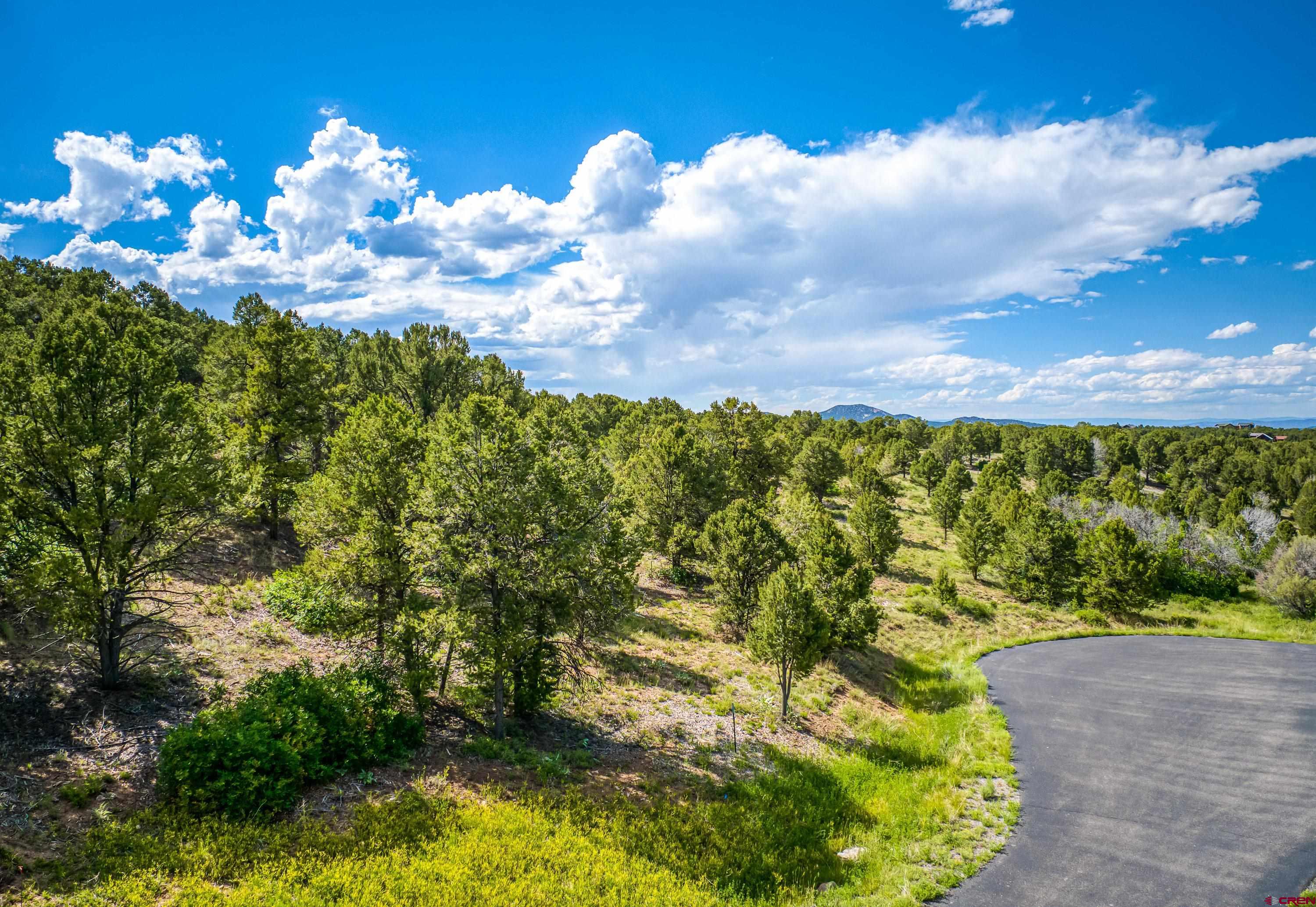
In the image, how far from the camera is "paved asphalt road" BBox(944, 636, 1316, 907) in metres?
12.2

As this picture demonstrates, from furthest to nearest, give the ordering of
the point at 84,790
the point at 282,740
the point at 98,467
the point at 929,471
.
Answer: the point at 929,471
the point at 98,467
the point at 282,740
the point at 84,790

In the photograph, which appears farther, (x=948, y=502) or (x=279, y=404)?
(x=948, y=502)

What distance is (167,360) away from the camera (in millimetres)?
14625

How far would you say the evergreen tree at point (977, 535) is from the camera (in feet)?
158

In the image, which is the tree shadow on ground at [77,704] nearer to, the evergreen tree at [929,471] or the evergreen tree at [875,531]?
the evergreen tree at [875,531]

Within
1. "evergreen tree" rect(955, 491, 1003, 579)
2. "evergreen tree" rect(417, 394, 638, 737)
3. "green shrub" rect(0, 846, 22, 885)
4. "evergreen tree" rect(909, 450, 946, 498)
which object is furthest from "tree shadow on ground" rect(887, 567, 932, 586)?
"green shrub" rect(0, 846, 22, 885)

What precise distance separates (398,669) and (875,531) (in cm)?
3738

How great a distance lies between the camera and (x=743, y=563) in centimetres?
2939

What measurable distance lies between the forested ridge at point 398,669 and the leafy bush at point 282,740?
0.07 meters

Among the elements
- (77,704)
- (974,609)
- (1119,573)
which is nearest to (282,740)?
(77,704)

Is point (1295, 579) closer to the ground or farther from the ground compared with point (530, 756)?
closer to the ground

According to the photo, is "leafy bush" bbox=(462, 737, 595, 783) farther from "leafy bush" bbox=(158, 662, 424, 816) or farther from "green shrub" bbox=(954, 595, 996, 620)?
"green shrub" bbox=(954, 595, 996, 620)

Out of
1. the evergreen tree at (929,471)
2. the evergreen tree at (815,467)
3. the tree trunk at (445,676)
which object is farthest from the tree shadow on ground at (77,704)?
the evergreen tree at (929,471)

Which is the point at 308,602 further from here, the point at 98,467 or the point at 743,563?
the point at 743,563
